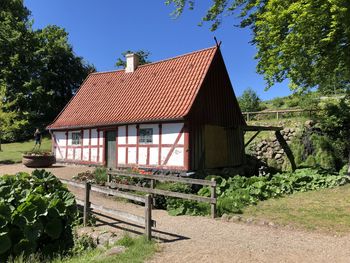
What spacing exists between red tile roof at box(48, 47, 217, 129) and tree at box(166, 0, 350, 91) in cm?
349

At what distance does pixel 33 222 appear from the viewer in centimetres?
686

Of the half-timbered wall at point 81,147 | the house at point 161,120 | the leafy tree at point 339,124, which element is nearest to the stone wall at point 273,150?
the leafy tree at point 339,124

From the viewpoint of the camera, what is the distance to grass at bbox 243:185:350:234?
8606 mm

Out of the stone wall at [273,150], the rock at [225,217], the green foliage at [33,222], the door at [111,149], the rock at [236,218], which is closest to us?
the green foliage at [33,222]

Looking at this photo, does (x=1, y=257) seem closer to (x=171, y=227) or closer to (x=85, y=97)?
(x=171, y=227)

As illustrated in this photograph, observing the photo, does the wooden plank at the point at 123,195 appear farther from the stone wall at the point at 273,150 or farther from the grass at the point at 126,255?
the stone wall at the point at 273,150

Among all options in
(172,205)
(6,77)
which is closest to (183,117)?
(172,205)

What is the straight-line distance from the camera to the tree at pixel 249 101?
110ft

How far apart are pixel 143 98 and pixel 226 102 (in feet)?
14.3

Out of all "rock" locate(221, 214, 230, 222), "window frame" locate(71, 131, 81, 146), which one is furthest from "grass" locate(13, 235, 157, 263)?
"window frame" locate(71, 131, 81, 146)

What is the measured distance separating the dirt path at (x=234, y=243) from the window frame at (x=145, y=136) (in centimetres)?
793

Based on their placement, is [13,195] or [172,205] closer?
[13,195]

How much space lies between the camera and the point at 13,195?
7.60m

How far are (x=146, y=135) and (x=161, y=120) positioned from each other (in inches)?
57.9
